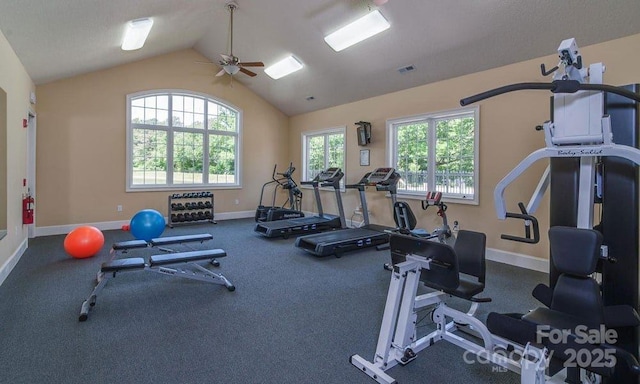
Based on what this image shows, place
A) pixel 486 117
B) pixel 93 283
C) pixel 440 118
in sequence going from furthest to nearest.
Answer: pixel 440 118
pixel 486 117
pixel 93 283

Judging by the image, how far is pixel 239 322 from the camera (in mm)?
2762

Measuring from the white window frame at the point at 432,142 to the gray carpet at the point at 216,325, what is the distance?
1.18 m

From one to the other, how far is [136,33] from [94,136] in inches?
99.3

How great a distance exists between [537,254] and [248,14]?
574 centimetres

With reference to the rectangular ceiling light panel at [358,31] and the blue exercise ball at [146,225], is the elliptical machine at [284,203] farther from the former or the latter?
the rectangular ceiling light panel at [358,31]

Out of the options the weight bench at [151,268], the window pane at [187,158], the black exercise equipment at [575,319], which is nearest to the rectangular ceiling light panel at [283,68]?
the window pane at [187,158]

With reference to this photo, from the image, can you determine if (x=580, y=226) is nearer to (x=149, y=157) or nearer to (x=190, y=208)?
(x=190, y=208)

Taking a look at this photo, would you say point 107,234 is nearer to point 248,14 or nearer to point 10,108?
point 10,108

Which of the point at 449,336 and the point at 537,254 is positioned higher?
the point at 537,254

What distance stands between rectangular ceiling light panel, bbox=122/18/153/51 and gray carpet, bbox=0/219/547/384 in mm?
3391

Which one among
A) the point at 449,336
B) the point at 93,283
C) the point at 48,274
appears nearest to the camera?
the point at 449,336

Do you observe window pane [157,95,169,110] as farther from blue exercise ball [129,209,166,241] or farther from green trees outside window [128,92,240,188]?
blue exercise ball [129,209,166,241]

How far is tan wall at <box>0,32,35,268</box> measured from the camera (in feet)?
12.4

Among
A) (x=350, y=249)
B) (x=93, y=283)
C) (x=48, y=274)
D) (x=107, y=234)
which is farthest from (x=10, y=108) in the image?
(x=350, y=249)
